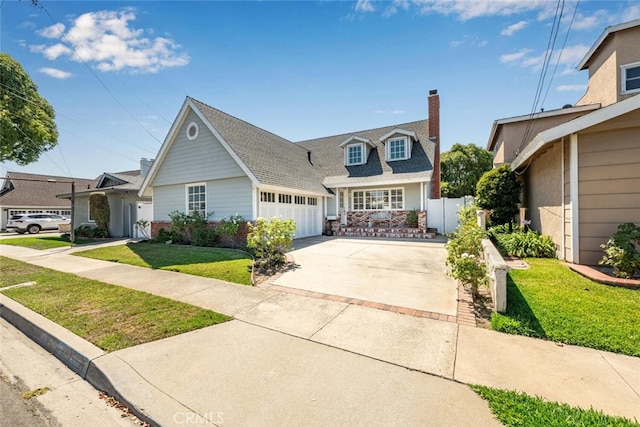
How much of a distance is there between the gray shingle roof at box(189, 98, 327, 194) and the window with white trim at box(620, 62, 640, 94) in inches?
564

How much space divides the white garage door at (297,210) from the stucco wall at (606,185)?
1064 centimetres

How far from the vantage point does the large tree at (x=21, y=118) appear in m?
19.4

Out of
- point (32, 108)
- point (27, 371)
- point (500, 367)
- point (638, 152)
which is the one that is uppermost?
point (32, 108)

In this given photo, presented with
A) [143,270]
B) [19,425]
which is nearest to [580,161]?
[19,425]

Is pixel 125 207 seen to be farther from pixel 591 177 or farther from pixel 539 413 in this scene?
pixel 591 177

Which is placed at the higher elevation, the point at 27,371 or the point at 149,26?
the point at 149,26

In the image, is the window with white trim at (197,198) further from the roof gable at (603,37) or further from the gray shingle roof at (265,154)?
the roof gable at (603,37)

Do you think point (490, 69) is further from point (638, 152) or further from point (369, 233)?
point (369, 233)

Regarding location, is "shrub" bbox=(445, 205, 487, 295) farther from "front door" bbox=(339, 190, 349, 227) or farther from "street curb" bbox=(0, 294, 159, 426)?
"front door" bbox=(339, 190, 349, 227)

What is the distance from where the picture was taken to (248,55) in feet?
37.1

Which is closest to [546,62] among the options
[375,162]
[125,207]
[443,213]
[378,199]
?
[443,213]

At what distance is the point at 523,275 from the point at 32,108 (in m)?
32.7

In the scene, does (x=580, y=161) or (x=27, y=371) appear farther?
(x=580, y=161)

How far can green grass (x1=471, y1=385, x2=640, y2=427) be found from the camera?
224 centimetres
